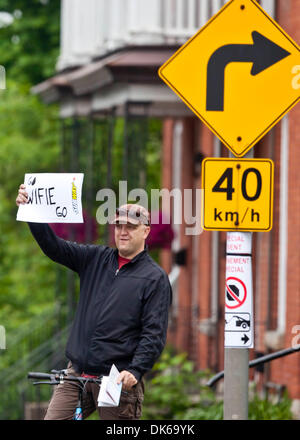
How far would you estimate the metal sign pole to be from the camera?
545 centimetres

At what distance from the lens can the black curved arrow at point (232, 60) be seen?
560cm

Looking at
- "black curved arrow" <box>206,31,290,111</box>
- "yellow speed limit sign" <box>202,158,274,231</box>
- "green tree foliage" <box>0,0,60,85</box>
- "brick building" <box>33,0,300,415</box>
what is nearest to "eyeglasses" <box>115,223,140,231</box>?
"yellow speed limit sign" <box>202,158,274,231</box>

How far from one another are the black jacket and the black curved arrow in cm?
108

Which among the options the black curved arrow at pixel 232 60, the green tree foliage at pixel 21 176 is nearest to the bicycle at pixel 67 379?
the black curved arrow at pixel 232 60

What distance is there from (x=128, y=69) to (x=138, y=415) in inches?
234

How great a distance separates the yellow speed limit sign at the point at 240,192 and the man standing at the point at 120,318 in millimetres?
610

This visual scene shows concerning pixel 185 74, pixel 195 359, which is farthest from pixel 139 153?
pixel 185 74

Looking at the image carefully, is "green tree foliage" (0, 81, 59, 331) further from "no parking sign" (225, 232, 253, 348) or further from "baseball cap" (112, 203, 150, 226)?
"no parking sign" (225, 232, 253, 348)

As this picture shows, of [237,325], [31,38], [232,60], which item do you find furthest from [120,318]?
[31,38]

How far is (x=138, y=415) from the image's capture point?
19.5 ft

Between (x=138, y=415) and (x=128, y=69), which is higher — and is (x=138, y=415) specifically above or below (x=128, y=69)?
below

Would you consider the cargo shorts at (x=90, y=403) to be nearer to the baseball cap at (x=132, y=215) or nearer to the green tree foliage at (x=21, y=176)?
the baseball cap at (x=132, y=215)

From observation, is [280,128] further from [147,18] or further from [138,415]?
[138,415]

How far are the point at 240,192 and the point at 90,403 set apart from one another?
1593 millimetres
